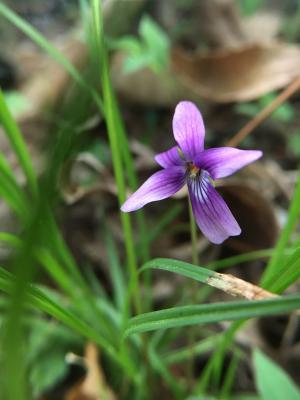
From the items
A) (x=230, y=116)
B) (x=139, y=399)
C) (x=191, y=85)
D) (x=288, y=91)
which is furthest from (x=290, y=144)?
(x=139, y=399)

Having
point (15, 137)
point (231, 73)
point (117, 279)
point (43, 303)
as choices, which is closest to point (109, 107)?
point (15, 137)

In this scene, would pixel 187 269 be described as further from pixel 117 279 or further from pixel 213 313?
pixel 117 279

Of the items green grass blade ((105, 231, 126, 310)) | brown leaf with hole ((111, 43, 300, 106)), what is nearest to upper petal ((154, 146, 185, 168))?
green grass blade ((105, 231, 126, 310))

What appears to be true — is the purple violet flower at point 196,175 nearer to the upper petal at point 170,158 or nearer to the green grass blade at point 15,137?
the upper petal at point 170,158

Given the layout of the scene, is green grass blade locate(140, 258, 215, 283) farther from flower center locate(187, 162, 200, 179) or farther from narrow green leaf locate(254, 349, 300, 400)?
narrow green leaf locate(254, 349, 300, 400)

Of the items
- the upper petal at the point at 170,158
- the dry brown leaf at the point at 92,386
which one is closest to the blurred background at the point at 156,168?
the dry brown leaf at the point at 92,386
